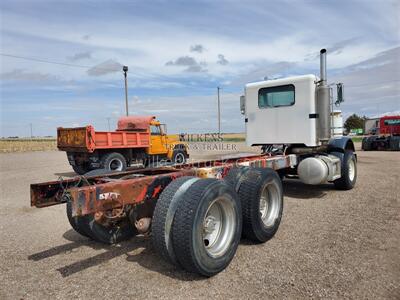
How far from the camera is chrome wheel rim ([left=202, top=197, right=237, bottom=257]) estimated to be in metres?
3.70

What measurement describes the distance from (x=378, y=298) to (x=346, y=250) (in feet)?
3.83

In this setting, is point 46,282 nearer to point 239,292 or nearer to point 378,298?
point 239,292

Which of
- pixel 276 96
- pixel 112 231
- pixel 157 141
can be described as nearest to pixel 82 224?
pixel 112 231

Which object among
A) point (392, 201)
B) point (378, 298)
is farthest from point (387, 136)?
point (378, 298)

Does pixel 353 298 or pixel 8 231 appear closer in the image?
pixel 353 298

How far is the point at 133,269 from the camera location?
372 centimetres

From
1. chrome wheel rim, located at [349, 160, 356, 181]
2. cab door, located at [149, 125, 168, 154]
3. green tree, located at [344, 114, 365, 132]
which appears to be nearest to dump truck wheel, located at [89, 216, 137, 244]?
chrome wheel rim, located at [349, 160, 356, 181]

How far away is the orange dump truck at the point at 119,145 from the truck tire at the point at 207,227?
8789 millimetres

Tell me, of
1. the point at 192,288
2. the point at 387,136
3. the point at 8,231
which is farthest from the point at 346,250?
the point at 387,136

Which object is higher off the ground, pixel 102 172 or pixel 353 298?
pixel 102 172

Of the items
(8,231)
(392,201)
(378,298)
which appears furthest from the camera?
(392,201)

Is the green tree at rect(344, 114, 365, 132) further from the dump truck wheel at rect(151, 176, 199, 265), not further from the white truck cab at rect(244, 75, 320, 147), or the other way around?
the dump truck wheel at rect(151, 176, 199, 265)

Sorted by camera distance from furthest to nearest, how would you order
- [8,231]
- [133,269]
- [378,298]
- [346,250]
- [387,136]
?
1. [387,136]
2. [8,231]
3. [346,250]
4. [133,269]
5. [378,298]

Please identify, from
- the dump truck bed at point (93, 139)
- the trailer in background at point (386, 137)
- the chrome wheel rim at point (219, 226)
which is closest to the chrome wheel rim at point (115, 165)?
the dump truck bed at point (93, 139)
